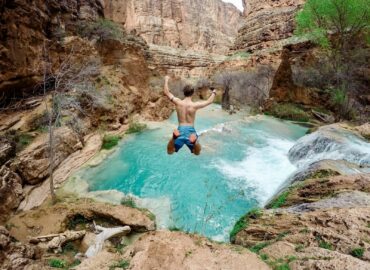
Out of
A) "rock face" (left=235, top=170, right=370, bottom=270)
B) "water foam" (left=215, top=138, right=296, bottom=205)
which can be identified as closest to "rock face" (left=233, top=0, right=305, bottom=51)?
"water foam" (left=215, top=138, right=296, bottom=205)

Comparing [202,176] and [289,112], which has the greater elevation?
[289,112]

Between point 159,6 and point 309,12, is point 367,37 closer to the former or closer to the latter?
point 309,12

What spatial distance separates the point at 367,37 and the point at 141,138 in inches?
718

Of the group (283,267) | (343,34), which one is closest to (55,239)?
(283,267)

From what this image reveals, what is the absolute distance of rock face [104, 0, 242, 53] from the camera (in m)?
83.6

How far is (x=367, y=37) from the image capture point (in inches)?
822

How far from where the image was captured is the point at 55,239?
765 cm

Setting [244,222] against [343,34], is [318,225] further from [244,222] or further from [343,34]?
[343,34]

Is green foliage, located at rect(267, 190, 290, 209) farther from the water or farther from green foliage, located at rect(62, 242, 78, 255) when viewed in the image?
green foliage, located at rect(62, 242, 78, 255)

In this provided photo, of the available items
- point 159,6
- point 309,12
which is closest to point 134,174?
point 309,12

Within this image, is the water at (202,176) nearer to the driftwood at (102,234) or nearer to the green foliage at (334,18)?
the driftwood at (102,234)

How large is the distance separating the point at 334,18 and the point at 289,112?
9359 millimetres

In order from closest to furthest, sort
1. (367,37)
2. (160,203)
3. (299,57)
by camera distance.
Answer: (160,203) < (367,37) < (299,57)

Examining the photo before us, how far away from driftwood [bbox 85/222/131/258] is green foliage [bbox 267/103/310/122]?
2209cm
